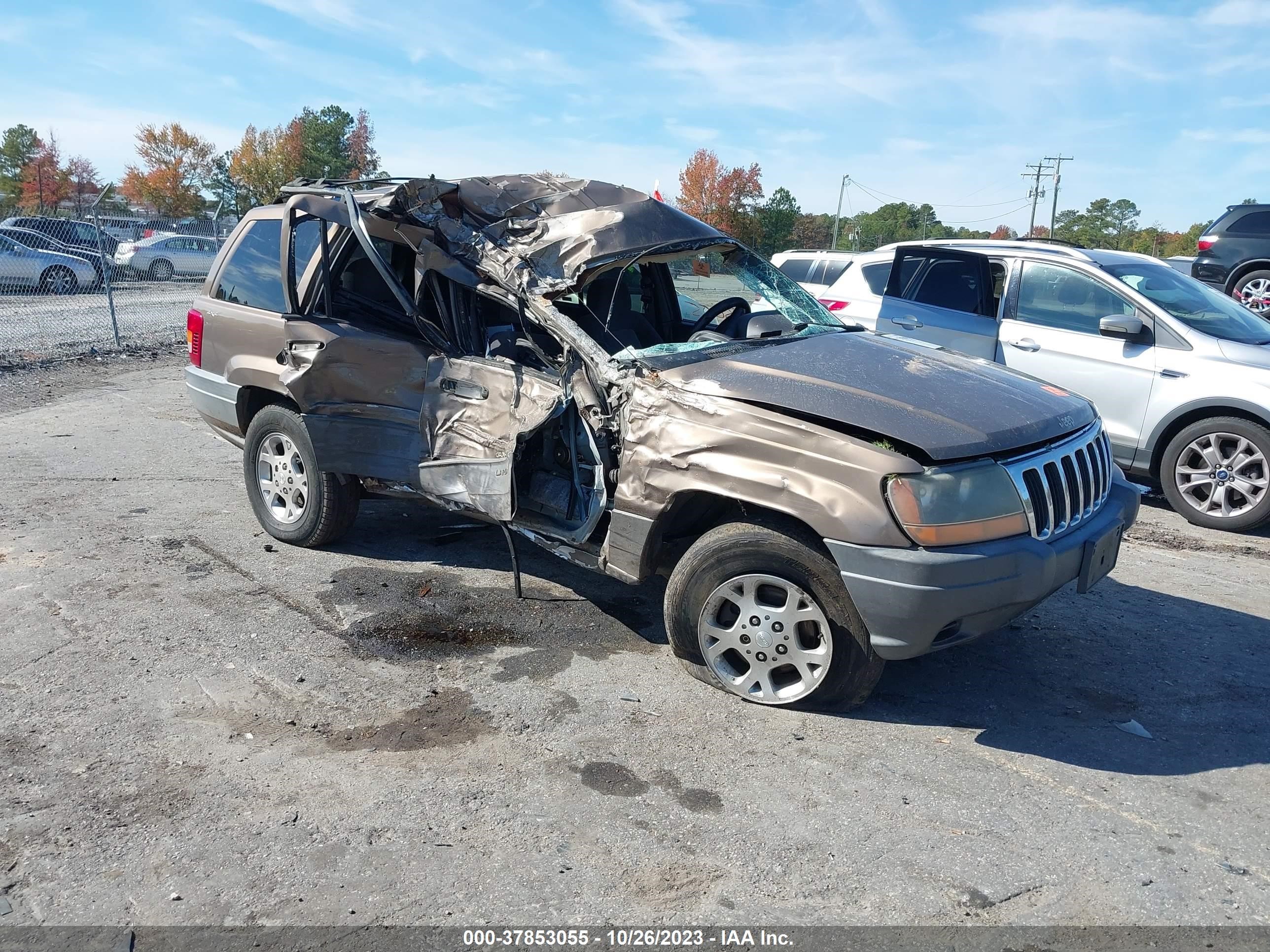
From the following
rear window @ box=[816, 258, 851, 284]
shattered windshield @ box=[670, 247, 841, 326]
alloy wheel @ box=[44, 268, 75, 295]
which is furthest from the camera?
alloy wheel @ box=[44, 268, 75, 295]

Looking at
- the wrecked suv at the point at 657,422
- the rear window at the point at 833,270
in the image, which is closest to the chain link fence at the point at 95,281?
the wrecked suv at the point at 657,422

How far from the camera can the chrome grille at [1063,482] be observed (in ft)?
11.9

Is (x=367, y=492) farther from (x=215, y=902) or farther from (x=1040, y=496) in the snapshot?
(x=1040, y=496)

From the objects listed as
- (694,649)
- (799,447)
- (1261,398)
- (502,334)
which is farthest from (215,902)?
(1261,398)

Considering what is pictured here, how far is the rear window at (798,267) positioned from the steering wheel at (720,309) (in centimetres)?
410

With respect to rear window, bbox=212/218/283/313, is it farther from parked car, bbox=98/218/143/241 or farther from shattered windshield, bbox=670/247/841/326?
parked car, bbox=98/218/143/241

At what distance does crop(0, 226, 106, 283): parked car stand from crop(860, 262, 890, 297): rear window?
15.7 m

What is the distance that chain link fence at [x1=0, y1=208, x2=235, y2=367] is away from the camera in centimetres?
1452

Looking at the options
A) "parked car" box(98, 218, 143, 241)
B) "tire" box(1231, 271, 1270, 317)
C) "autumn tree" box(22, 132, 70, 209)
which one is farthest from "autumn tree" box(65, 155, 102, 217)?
"tire" box(1231, 271, 1270, 317)

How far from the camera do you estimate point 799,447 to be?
11.8 feet

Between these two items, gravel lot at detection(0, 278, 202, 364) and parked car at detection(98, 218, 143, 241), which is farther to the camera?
parked car at detection(98, 218, 143, 241)

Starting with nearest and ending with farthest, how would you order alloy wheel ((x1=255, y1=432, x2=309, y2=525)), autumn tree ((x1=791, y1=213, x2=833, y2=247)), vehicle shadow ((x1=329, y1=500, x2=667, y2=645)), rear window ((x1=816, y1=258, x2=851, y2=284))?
vehicle shadow ((x1=329, y1=500, x2=667, y2=645))
alloy wheel ((x1=255, y1=432, x2=309, y2=525))
rear window ((x1=816, y1=258, x2=851, y2=284))
autumn tree ((x1=791, y1=213, x2=833, y2=247))

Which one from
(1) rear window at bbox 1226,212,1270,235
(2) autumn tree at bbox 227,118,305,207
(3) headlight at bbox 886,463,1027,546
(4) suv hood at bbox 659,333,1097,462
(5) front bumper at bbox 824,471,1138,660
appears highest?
(2) autumn tree at bbox 227,118,305,207

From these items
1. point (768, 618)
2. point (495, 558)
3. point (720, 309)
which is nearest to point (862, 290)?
point (720, 309)
